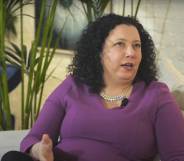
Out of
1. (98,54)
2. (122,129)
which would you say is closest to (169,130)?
(122,129)

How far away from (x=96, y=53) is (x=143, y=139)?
1.41ft

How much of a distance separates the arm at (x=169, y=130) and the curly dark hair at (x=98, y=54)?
0.54ft

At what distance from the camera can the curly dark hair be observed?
5.09ft

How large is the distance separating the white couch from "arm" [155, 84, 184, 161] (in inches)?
24.4

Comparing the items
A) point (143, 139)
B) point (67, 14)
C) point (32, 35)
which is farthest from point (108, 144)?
point (32, 35)

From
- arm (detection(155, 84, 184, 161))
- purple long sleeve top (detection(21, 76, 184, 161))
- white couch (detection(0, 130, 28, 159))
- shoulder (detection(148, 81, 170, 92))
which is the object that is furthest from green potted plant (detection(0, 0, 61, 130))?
arm (detection(155, 84, 184, 161))

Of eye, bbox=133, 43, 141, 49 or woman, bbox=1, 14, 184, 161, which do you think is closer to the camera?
woman, bbox=1, 14, 184, 161

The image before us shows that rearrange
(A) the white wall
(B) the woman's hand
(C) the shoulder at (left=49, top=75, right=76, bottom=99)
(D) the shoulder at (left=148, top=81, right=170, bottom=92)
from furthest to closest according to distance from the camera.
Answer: (A) the white wall, (C) the shoulder at (left=49, top=75, right=76, bottom=99), (D) the shoulder at (left=148, top=81, right=170, bottom=92), (B) the woman's hand

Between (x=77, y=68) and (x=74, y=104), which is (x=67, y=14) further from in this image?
(x=74, y=104)

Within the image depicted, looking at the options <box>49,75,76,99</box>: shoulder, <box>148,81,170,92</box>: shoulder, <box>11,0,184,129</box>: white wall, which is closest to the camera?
<box>148,81,170,92</box>: shoulder

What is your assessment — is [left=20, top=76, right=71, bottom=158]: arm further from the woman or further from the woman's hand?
the woman's hand

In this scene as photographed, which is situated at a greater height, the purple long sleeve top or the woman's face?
the woman's face

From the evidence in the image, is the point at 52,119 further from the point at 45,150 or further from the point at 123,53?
the point at 123,53

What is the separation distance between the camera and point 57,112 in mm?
1538
